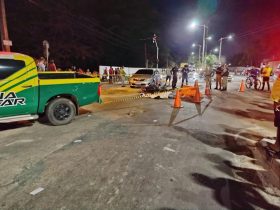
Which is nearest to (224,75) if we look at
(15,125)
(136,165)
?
(15,125)

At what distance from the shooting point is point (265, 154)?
5.51 meters

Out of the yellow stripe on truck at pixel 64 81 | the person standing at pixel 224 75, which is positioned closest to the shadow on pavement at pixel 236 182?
the yellow stripe on truck at pixel 64 81

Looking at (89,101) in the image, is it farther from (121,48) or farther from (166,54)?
(166,54)

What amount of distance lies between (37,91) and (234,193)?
581 centimetres

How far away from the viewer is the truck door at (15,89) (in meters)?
6.83

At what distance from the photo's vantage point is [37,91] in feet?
24.4

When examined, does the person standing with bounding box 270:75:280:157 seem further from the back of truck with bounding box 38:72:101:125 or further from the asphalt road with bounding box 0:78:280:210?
the back of truck with bounding box 38:72:101:125

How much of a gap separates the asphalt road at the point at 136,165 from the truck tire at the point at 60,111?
29 cm

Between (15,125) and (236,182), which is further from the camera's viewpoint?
(15,125)

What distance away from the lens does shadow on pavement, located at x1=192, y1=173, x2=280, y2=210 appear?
3.67 m

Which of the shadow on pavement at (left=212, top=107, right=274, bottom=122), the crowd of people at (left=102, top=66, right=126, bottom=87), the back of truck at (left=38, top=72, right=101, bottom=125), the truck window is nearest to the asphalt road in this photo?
the back of truck at (left=38, top=72, right=101, bottom=125)

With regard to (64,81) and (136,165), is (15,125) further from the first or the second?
(136,165)

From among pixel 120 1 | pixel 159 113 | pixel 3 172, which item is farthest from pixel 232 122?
pixel 120 1

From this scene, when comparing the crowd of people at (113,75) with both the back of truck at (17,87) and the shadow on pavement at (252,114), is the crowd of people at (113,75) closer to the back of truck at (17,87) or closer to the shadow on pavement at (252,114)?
the shadow on pavement at (252,114)
